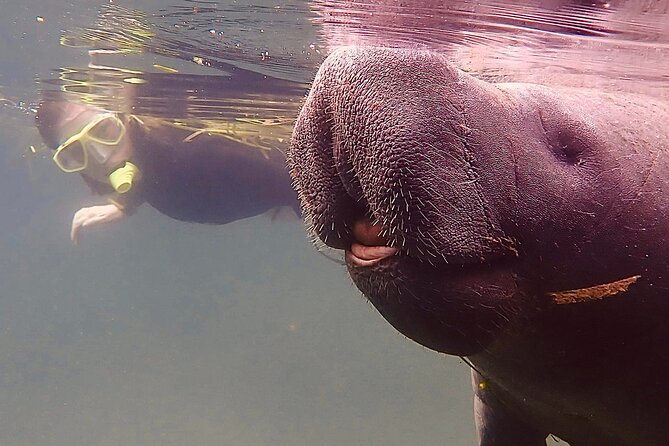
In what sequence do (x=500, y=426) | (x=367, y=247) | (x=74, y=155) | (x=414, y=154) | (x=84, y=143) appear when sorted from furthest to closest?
1. (x=74, y=155)
2. (x=84, y=143)
3. (x=500, y=426)
4. (x=367, y=247)
5. (x=414, y=154)

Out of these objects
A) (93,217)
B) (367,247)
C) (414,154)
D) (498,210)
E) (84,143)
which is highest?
(414,154)

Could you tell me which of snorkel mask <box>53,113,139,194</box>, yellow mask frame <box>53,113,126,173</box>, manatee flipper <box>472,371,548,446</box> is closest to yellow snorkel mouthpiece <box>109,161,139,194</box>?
snorkel mask <box>53,113,139,194</box>

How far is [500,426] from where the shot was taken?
3.67 m

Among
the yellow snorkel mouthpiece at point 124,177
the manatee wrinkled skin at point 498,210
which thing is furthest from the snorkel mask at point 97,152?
the manatee wrinkled skin at point 498,210

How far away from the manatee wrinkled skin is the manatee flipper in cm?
115

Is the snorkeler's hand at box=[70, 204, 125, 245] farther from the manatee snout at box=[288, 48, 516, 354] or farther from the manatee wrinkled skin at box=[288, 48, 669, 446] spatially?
the manatee snout at box=[288, 48, 516, 354]

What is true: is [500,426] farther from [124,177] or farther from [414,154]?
[124,177]

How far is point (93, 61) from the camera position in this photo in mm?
9656

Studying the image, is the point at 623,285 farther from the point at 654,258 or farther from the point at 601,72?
the point at 601,72

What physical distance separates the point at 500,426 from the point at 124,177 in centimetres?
741

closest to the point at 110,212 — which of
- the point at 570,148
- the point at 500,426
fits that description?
the point at 500,426

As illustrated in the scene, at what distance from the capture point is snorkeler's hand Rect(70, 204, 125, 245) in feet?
33.9

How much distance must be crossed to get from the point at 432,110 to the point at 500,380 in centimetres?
129

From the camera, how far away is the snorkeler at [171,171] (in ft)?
33.6
